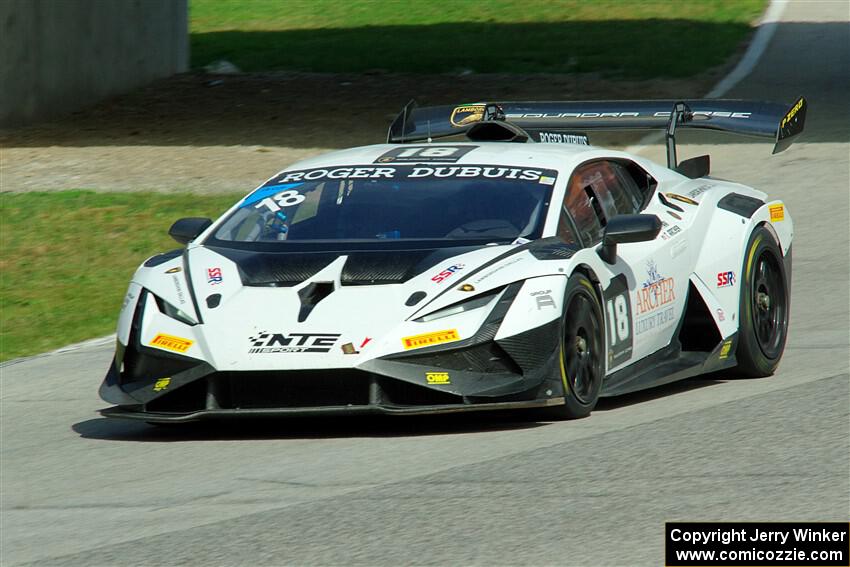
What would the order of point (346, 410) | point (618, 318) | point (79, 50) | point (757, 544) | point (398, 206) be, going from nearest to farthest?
point (757, 544) → point (346, 410) → point (618, 318) → point (398, 206) → point (79, 50)

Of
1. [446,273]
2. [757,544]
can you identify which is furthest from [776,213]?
[757,544]

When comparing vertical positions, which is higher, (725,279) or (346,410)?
(725,279)

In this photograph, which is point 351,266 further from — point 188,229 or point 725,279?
point 725,279

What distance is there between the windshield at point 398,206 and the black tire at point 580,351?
49cm

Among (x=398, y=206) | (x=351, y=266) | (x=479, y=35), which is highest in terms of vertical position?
(x=398, y=206)

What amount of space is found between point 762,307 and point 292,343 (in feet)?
10.7

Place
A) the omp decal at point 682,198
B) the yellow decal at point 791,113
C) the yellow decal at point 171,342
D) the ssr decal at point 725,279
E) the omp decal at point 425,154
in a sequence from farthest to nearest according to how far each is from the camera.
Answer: the yellow decal at point 791,113
the omp decal at point 682,198
the ssr decal at point 725,279
the omp decal at point 425,154
the yellow decal at point 171,342

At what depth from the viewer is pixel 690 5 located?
34375mm

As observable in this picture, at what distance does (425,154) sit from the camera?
870cm

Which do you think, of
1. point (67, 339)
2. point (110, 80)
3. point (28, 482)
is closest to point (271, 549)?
point (28, 482)

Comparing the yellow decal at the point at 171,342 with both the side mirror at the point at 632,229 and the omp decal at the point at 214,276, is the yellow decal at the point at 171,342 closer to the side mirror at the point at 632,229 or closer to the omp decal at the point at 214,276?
the omp decal at the point at 214,276

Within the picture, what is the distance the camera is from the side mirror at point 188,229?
845 cm

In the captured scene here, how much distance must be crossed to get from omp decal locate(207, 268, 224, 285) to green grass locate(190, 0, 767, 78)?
57.6 ft

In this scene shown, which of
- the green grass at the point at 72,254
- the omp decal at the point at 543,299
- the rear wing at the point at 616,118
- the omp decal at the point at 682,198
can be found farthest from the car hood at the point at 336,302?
the green grass at the point at 72,254
